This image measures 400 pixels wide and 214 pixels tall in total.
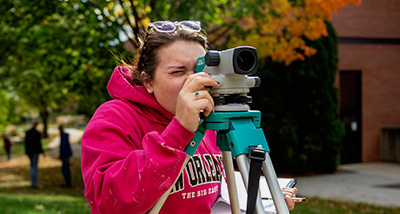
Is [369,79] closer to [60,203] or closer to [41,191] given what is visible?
[60,203]

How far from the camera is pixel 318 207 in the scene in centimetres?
755

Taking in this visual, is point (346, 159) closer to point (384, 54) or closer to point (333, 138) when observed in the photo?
point (333, 138)

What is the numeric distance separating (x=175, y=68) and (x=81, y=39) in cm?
602

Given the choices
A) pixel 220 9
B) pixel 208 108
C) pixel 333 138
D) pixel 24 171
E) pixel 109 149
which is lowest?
pixel 24 171

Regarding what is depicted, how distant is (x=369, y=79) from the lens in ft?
45.2

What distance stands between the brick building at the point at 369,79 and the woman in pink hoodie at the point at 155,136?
41.8ft

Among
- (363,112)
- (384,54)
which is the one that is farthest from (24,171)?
(384,54)

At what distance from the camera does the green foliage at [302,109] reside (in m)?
11.3

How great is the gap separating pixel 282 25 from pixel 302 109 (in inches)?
157

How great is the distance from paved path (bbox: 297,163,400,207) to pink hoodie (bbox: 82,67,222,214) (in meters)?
7.52

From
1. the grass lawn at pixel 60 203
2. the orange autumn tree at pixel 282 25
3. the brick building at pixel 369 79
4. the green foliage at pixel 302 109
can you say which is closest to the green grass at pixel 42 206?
the grass lawn at pixel 60 203

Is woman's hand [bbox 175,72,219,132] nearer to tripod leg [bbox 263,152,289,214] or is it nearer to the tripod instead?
the tripod

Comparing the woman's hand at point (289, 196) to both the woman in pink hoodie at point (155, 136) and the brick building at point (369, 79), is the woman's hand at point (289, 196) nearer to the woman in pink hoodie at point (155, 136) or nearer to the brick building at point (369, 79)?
the woman in pink hoodie at point (155, 136)

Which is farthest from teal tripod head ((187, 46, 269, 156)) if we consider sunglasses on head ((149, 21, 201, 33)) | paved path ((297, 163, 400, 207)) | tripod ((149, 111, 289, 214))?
paved path ((297, 163, 400, 207))
